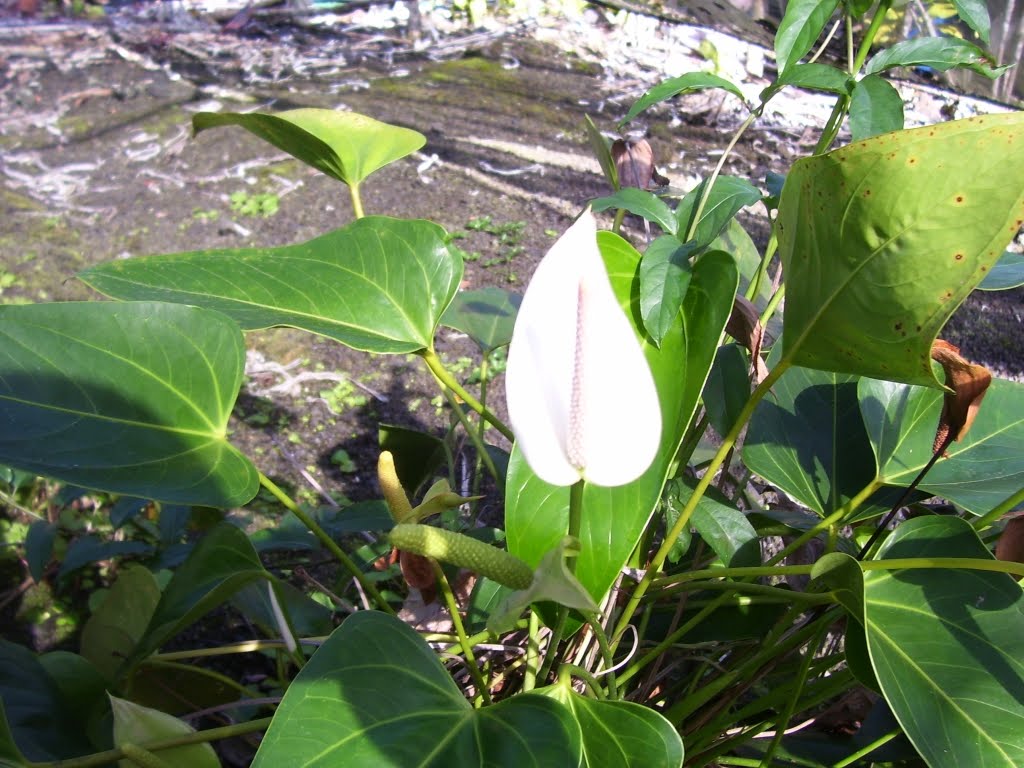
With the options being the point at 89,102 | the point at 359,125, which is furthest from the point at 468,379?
the point at 89,102

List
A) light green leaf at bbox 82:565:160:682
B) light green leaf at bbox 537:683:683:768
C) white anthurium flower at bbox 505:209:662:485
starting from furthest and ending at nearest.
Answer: light green leaf at bbox 82:565:160:682, light green leaf at bbox 537:683:683:768, white anthurium flower at bbox 505:209:662:485

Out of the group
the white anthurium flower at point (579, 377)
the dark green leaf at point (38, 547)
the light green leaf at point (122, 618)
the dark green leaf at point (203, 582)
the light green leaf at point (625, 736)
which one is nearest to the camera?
the white anthurium flower at point (579, 377)

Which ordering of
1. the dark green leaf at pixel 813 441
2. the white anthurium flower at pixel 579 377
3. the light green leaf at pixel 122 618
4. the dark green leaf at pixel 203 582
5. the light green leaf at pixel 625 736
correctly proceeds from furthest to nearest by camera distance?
the light green leaf at pixel 122 618
the dark green leaf at pixel 813 441
the dark green leaf at pixel 203 582
the light green leaf at pixel 625 736
the white anthurium flower at pixel 579 377

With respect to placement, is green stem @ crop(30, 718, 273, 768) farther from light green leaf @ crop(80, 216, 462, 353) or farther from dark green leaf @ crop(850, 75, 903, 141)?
dark green leaf @ crop(850, 75, 903, 141)

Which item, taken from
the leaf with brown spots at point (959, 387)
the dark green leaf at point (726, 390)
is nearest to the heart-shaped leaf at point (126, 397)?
the dark green leaf at point (726, 390)

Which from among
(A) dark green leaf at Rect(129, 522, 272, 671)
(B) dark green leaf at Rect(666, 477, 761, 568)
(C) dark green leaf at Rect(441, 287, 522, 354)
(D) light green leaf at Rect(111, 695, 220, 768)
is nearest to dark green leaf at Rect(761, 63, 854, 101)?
(B) dark green leaf at Rect(666, 477, 761, 568)

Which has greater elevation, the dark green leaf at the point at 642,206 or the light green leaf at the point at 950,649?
the dark green leaf at the point at 642,206

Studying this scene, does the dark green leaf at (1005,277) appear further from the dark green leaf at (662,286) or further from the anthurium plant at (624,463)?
the dark green leaf at (662,286)

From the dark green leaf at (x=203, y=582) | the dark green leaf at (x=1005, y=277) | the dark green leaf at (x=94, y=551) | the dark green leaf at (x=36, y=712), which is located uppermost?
the dark green leaf at (x=1005, y=277)

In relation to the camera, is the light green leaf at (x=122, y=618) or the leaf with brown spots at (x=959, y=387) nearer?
the leaf with brown spots at (x=959, y=387)
